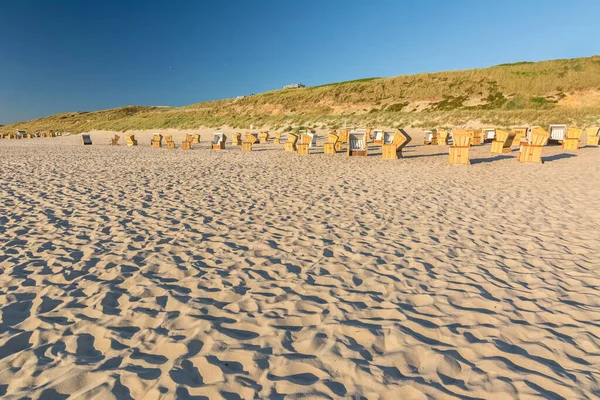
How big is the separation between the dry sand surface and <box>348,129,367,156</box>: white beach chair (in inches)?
326

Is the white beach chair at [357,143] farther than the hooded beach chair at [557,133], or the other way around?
the hooded beach chair at [557,133]

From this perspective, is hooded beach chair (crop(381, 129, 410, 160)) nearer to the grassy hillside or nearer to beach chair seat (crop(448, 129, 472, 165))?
beach chair seat (crop(448, 129, 472, 165))

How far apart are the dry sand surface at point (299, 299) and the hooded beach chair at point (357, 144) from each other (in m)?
8.27

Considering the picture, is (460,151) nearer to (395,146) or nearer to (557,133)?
(395,146)

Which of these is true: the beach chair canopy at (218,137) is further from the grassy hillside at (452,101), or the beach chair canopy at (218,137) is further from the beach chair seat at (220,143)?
the grassy hillside at (452,101)

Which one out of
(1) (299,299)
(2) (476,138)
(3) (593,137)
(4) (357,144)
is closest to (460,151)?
(4) (357,144)

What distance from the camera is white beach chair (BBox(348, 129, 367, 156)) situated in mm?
14211

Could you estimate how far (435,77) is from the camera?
46062 millimetres

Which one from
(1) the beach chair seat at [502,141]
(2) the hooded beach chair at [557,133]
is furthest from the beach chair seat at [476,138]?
(1) the beach chair seat at [502,141]

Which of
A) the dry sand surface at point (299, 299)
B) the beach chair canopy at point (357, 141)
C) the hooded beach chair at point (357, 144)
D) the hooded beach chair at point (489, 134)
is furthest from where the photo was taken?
the hooded beach chair at point (489, 134)

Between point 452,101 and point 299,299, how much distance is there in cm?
4159

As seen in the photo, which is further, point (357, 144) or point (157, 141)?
point (157, 141)

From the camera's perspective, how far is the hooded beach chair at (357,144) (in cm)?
1421

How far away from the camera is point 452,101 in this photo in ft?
126
